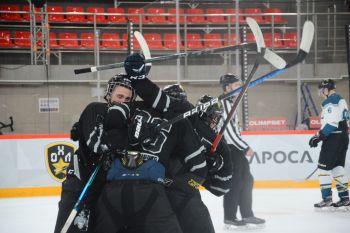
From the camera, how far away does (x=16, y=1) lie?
12461 mm

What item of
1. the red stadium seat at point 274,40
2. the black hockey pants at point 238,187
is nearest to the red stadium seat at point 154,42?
the red stadium seat at point 274,40

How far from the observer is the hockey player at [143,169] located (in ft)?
6.59

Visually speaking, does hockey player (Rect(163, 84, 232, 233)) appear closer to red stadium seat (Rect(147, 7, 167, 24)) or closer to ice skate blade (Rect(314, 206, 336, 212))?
ice skate blade (Rect(314, 206, 336, 212))

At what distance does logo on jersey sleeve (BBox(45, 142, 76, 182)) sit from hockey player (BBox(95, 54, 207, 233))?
5.03 metres

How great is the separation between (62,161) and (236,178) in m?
3.11

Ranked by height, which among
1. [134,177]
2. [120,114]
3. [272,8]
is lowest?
[134,177]

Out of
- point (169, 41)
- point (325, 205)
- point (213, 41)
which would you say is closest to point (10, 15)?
point (169, 41)

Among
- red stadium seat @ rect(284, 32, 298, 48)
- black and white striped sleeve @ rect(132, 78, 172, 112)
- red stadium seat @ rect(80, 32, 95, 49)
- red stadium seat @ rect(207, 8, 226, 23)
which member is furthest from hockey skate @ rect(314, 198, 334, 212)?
red stadium seat @ rect(207, 8, 226, 23)

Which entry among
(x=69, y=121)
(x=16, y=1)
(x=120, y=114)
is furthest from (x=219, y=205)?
(x=16, y=1)

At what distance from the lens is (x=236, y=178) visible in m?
4.61

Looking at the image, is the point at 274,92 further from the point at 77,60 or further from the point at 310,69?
the point at 77,60

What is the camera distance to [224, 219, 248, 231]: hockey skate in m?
4.63

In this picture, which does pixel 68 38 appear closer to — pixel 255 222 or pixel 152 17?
pixel 152 17

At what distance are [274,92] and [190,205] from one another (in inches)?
268
